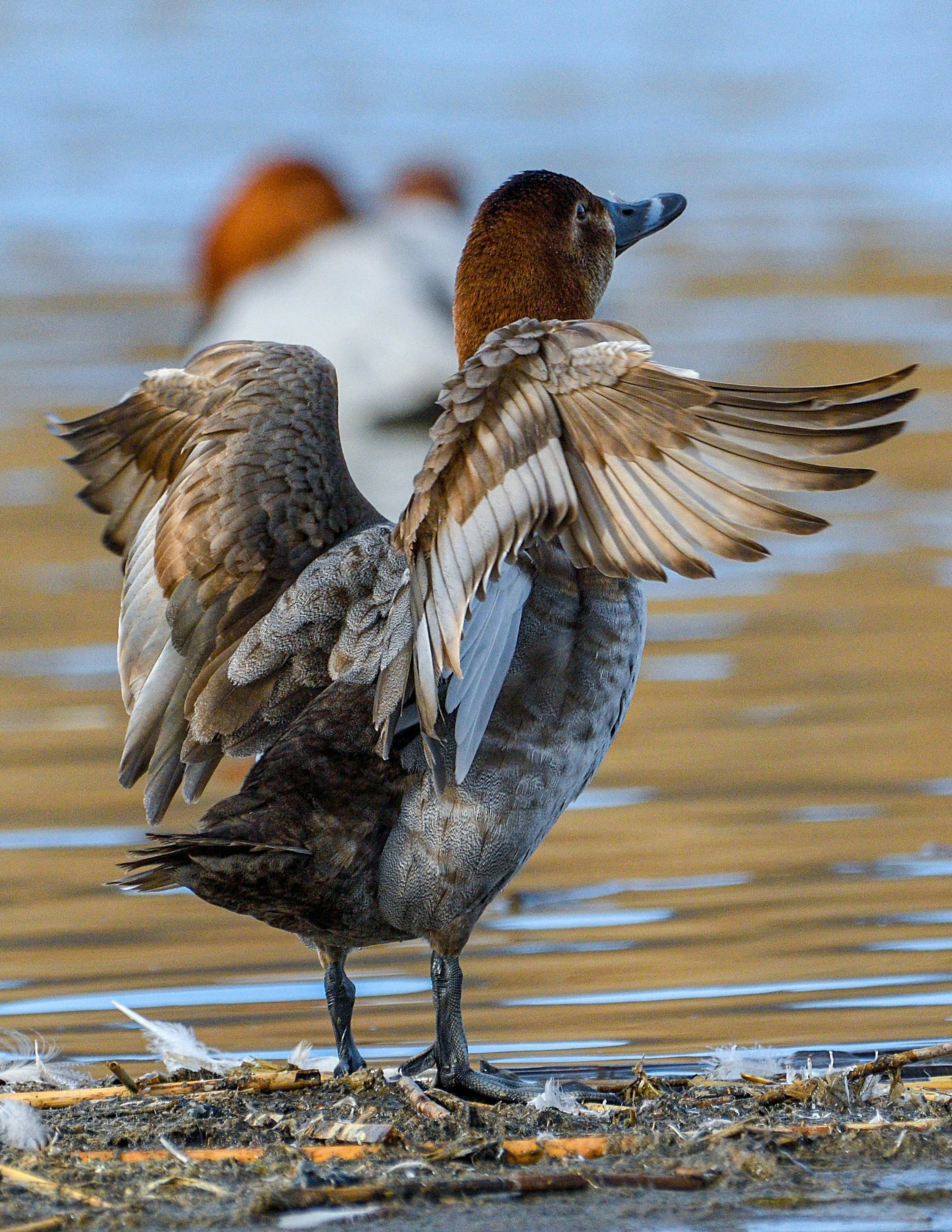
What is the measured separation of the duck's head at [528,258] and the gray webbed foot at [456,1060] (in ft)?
4.60

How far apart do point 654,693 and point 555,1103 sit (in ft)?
11.7

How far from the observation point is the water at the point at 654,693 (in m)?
4.94

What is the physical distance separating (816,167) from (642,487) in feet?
60.8

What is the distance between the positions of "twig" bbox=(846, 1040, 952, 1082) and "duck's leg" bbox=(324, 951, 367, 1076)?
982 millimetres

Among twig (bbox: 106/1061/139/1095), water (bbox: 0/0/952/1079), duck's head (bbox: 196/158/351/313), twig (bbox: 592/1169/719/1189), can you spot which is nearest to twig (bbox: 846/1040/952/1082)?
water (bbox: 0/0/952/1079)

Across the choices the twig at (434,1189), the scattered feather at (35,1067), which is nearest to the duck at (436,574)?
the scattered feather at (35,1067)

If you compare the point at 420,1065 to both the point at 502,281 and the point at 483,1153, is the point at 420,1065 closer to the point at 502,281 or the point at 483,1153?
the point at 483,1153

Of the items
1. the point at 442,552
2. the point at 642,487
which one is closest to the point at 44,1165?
the point at 442,552

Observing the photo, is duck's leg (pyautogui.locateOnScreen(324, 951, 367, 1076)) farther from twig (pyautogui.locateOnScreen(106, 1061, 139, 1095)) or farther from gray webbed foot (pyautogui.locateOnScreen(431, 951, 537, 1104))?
twig (pyautogui.locateOnScreen(106, 1061, 139, 1095))

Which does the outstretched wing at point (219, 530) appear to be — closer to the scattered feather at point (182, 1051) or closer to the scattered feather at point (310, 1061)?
the scattered feather at point (182, 1051)

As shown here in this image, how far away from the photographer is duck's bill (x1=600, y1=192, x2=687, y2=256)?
5.32 metres

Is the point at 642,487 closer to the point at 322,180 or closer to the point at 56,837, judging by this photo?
the point at 56,837

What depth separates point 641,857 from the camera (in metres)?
5.83

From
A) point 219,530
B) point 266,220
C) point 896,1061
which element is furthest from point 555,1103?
point 266,220
